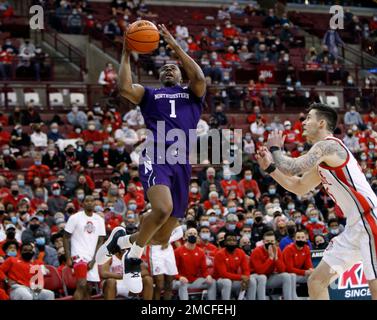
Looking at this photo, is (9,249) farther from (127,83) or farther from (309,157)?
(309,157)

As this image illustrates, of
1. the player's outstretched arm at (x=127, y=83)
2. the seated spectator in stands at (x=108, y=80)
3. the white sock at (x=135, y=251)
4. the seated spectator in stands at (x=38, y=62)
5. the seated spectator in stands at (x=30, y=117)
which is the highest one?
the player's outstretched arm at (x=127, y=83)

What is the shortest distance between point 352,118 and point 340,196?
16.2 m

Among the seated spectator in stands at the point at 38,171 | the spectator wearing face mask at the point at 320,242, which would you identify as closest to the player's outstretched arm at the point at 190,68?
the spectator wearing face mask at the point at 320,242

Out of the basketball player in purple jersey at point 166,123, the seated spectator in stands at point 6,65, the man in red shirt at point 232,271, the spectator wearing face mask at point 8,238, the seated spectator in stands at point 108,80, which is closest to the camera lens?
the basketball player in purple jersey at point 166,123

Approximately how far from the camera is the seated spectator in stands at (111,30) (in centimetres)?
2564

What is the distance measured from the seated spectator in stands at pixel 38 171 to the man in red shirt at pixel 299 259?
230 inches

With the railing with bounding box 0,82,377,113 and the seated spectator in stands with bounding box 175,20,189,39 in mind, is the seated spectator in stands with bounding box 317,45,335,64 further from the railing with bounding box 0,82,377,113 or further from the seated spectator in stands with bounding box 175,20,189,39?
the seated spectator in stands with bounding box 175,20,189,39

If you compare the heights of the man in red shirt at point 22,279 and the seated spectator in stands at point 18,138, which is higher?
the seated spectator in stands at point 18,138

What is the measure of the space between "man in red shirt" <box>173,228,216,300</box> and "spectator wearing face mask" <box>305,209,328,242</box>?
10.0 ft

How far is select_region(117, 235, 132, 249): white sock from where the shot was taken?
929 cm

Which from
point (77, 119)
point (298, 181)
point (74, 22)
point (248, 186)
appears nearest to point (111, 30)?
point (74, 22)

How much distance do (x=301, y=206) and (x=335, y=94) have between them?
8.53m

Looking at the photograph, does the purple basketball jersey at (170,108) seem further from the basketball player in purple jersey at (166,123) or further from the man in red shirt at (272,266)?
the man in red shirt at (272,266)

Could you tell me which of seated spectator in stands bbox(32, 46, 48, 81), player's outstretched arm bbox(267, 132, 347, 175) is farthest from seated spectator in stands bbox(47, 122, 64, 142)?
player's outstretched arm bbox(267, 132, 347, 175)
